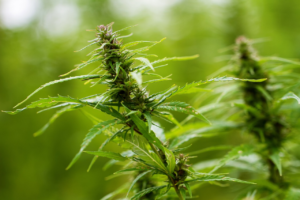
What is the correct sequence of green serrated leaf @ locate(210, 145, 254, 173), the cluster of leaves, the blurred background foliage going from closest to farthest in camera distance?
green serrated leaf @ locate(210, 145, 254, 173) → the cluster of leaves → the blurred background foliage

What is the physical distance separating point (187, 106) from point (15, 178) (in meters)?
1.82

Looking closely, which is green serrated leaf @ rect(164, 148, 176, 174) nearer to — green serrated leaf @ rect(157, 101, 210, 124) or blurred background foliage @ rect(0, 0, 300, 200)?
green serrated leaf @ rect(157, 101, 210, 124)

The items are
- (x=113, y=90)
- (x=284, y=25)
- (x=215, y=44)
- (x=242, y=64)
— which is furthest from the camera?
(x=215, y=44)

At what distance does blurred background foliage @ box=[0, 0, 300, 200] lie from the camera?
175 centimetres

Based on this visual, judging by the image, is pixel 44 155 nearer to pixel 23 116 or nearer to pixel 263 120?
pixel 23 116

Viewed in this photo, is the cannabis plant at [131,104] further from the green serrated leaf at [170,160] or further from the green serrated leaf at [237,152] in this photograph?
the green serrated leaf at [237,152]

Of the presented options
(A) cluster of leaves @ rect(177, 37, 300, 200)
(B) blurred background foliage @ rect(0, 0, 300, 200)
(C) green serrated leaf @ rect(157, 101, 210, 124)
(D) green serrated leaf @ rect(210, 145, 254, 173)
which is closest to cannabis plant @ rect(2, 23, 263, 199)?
(C) green serrated leaf @ rect(157, 101, 210, 124)

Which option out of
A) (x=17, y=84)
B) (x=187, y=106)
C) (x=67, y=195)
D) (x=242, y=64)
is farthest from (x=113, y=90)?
(x=17, y=84)

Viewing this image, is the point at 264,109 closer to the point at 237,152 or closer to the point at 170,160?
the point at 237,152

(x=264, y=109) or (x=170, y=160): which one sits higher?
(x=264, y=109)

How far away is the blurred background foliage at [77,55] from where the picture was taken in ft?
5.76

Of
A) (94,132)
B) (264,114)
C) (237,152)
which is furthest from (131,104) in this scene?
(264,114)

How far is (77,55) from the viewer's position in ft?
6.70

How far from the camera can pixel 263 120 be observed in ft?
2.12
